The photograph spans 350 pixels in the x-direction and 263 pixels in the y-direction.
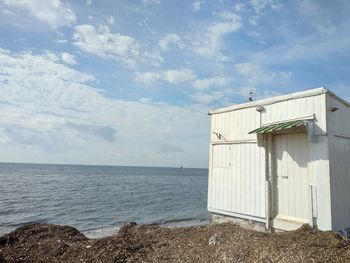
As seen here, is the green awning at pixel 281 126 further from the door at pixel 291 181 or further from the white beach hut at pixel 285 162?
the door at pixel 291 181

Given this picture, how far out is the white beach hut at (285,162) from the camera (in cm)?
661

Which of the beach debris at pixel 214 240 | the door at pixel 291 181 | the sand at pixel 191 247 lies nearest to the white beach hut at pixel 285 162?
the door at pixel 291 181

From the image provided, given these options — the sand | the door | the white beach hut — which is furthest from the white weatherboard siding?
the sand

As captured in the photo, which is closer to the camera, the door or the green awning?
the green awning

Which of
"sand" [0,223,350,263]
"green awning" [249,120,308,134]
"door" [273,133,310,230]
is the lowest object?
"sand" [0,223,350,263]

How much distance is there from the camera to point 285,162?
756cm

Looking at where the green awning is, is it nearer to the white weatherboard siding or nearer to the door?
the door

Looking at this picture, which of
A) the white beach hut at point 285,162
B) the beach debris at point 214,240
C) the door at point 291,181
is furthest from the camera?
the door at point 291,181

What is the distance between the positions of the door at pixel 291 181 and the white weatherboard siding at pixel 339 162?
59cm

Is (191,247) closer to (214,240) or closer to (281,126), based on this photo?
(214,240)

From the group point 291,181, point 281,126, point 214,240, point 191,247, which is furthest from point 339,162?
point 191,247

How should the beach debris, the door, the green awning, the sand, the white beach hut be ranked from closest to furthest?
the sand
the beach debris
the white beach hut
the green awning
the door

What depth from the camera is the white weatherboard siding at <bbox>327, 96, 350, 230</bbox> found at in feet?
21.5

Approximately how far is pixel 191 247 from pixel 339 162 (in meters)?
4.04
